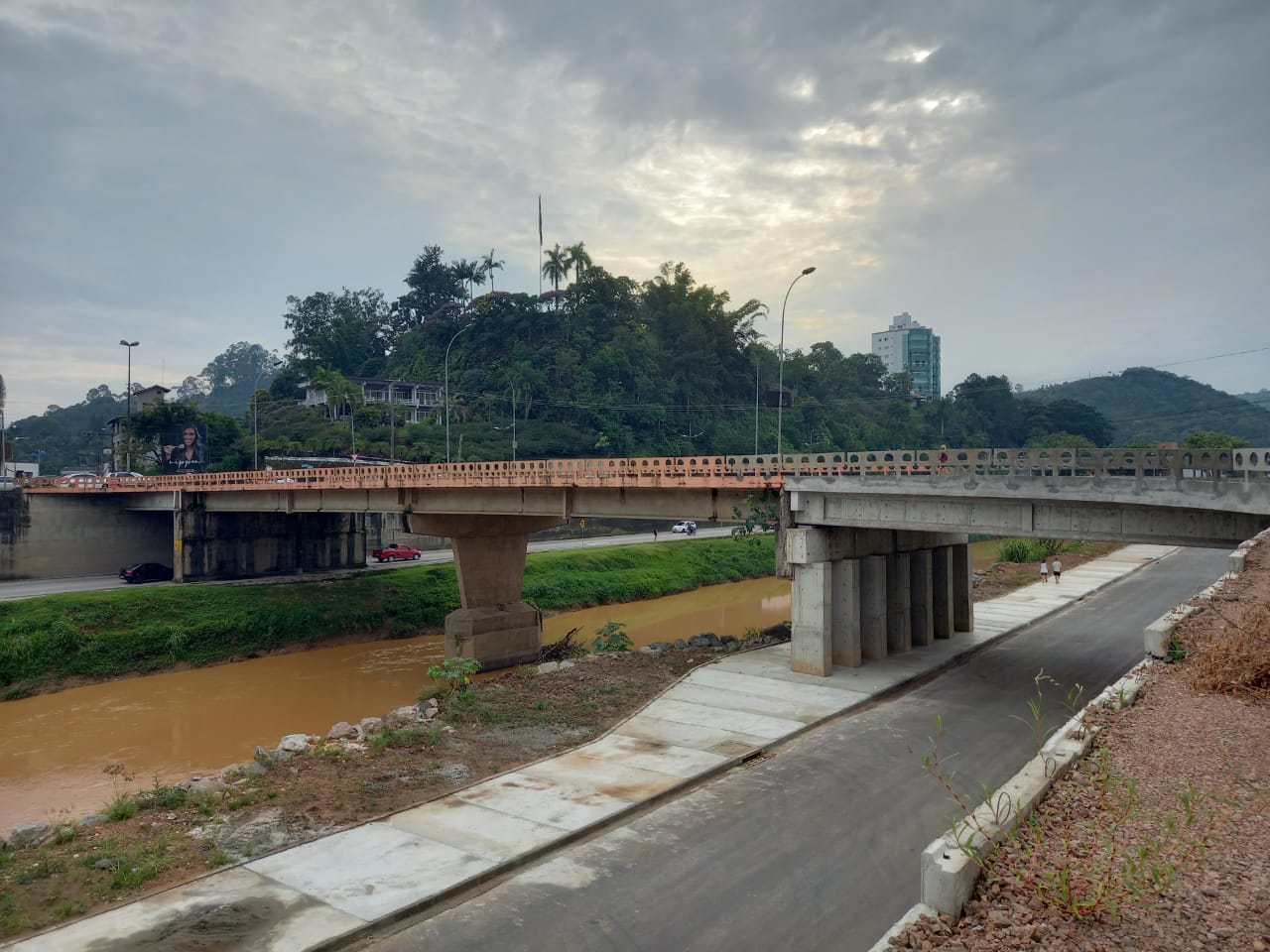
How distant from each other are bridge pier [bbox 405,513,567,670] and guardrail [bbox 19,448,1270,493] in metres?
2.99

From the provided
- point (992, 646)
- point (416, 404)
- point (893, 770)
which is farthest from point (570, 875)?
point (416, 404)

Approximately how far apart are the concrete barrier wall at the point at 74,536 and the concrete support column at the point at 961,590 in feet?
174

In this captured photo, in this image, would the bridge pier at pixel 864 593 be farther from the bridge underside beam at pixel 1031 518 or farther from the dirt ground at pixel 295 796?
the dirt ground at pixel 295 796

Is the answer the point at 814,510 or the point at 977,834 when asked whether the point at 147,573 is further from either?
the point at 977,834

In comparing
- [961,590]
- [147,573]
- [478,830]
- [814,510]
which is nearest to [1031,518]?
[814,510]

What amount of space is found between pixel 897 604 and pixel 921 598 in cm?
156

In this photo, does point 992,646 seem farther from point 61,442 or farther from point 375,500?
point 61,442

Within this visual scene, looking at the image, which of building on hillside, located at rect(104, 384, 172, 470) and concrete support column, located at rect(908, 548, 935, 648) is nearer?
concrete support column, located at rect(908, 548, 935, 648)

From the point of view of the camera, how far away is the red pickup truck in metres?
63.0

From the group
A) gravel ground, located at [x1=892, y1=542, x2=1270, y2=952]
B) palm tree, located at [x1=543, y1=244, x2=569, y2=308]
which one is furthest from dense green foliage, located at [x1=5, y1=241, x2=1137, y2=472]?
gravel ground, located at [x1=892, y1=542, x2=1270, y2=952]

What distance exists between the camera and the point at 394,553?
62.9 m

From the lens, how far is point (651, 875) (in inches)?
477

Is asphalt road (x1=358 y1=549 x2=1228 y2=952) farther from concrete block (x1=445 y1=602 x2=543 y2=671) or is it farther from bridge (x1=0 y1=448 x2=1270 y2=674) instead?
concrete block (x1=445 y1=602 x2=543 y2=671)

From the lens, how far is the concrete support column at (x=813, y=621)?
25375 millimetres
